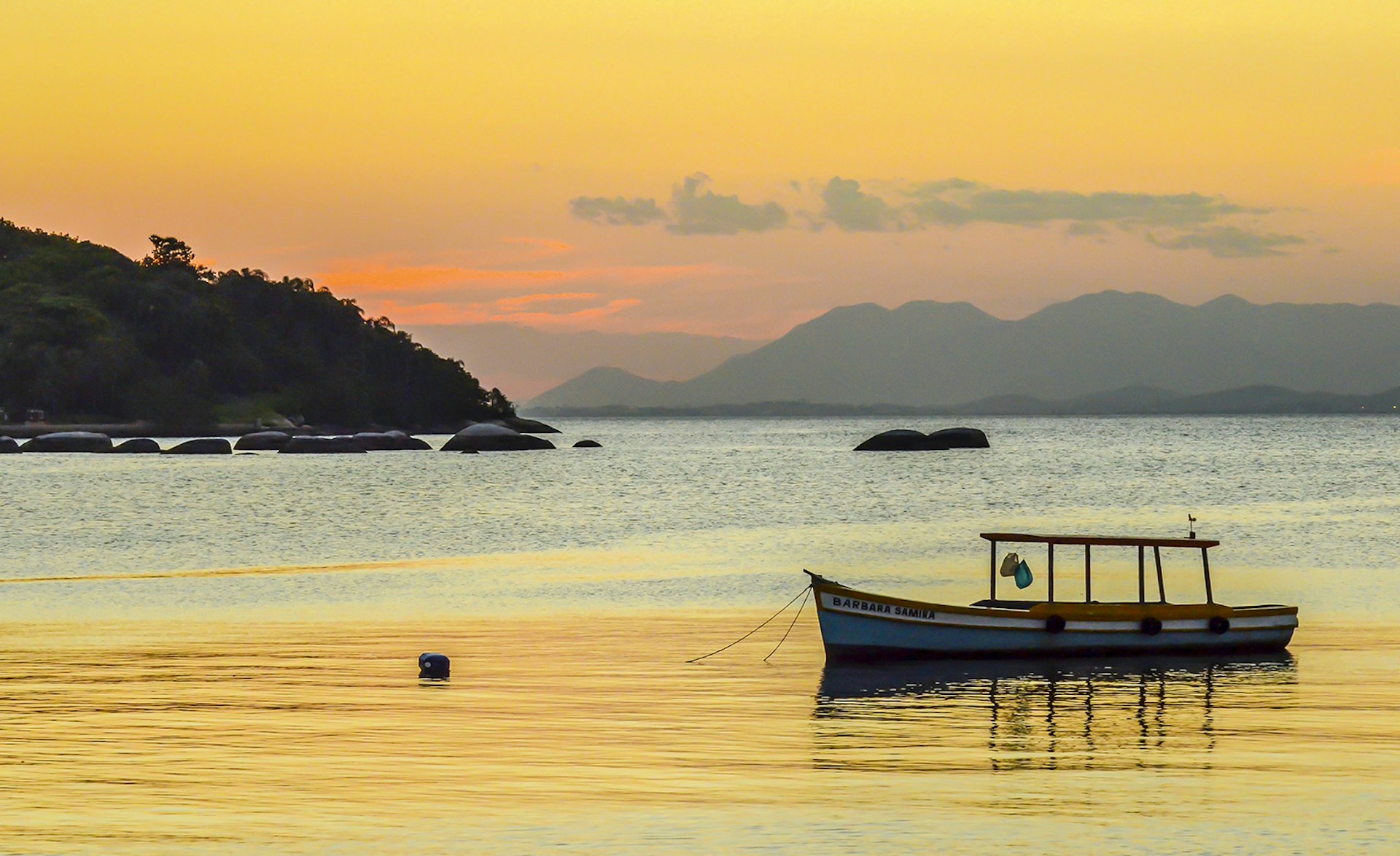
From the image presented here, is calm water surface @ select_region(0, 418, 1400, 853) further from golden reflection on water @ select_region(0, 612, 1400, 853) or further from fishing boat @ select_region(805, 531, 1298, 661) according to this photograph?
fishing boat @ select_region(805, 531, 1298, 661)

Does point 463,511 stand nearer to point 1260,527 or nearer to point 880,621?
point 1260,527

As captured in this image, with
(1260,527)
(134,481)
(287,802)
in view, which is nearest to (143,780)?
(287,802)

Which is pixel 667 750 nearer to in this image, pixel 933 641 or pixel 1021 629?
pixel 933 641

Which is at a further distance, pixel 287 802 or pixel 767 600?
pixel 767 600

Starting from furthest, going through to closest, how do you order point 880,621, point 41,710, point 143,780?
1. point 880,621
2. point 41,710
3. point 143,780

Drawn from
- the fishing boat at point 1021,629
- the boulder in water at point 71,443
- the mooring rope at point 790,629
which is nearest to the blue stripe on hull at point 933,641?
the fishing boat at point 1021,629

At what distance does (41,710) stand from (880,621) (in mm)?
16780

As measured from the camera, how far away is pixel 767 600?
48062 mm

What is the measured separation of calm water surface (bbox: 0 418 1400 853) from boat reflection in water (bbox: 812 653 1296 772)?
110 mm

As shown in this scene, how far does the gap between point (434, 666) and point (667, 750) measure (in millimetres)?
8995

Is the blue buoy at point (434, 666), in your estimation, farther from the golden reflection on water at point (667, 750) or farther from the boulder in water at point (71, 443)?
the boulder in water at point (71, 443)

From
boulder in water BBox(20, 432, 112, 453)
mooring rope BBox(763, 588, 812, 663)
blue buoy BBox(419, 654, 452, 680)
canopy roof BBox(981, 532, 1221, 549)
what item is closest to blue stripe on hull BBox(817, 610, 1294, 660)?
mooring rope BBox(763, 588, 812, 663)

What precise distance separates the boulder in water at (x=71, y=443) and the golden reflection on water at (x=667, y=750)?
167624 millimetres

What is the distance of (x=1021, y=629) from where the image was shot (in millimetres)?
34625
